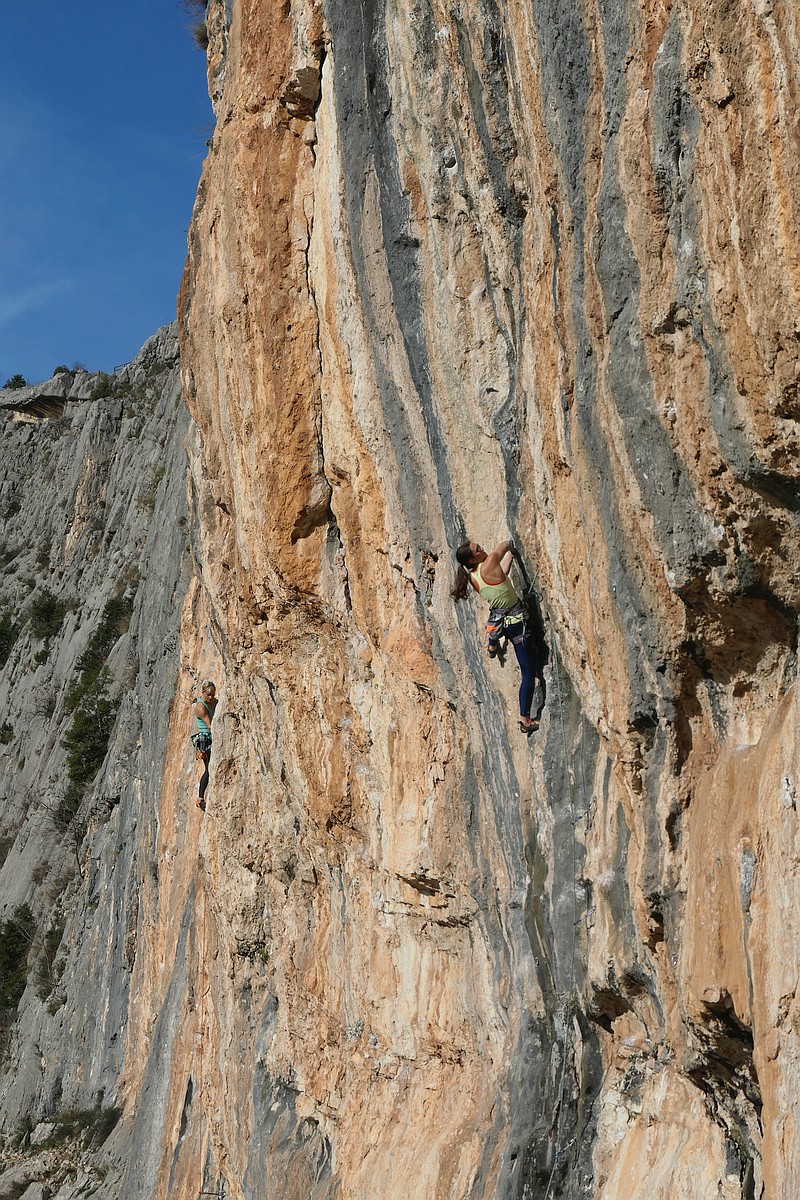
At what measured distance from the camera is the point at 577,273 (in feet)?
17.4

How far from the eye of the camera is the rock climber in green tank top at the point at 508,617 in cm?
644

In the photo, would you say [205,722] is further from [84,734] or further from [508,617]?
[84,734]

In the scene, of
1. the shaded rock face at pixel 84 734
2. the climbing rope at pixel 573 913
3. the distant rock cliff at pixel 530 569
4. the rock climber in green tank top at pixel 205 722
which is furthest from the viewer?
the shaded rock face at pixel 84 734

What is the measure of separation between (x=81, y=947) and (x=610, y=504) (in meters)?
18.2

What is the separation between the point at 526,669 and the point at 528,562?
639 mm

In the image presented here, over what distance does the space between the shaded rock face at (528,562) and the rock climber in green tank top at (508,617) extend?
6.6 inches

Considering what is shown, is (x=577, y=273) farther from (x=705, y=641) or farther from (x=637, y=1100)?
(x=637, y=1100)

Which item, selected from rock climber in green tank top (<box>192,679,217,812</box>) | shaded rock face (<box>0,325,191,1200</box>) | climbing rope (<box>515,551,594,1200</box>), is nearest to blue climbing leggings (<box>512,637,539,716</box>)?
climbing rope (<box>515,551,594,1200</box>)

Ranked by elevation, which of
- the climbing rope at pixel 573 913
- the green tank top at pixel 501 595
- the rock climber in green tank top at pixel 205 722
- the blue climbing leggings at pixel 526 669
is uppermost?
the rock climber in green tank top at pixel 205 722

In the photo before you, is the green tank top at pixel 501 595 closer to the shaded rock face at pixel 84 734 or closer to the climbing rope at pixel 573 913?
the climbing rope at pixel 573 913

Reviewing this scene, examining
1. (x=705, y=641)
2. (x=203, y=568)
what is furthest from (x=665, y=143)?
(x=203, y=568)

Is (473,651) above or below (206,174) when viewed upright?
below

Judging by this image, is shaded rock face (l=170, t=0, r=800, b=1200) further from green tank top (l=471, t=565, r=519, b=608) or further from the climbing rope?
green tank top (l=471, t=565, r=519, b=608)

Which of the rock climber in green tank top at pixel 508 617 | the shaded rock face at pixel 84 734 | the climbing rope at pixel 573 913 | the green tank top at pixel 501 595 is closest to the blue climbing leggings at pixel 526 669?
the rock climber in green tank top at pixel 508 617
